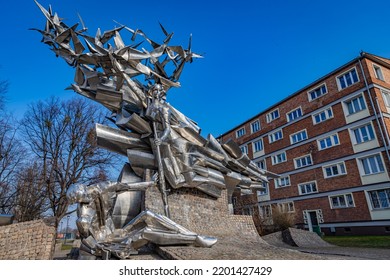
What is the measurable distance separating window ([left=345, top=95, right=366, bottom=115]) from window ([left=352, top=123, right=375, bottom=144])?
1.40 meters

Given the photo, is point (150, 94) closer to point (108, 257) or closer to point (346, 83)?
point (108, 257)

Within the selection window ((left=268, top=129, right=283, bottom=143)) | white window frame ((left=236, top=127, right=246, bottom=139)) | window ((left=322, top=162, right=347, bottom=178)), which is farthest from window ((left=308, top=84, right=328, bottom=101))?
white window frame ((left=236, top=127, right=246, bottom=139))

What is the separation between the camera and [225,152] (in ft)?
33.9

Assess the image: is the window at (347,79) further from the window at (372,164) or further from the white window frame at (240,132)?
→ the white window frame at (240,132)

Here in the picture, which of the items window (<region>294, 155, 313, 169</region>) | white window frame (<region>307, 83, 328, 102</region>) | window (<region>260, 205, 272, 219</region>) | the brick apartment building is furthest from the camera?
window (<region>294, 155, 313, 169</region>)

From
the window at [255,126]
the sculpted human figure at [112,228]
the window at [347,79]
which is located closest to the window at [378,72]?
the window at [347,79]

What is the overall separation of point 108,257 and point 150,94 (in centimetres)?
526

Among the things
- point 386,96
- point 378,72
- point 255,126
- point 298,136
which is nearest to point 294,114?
point 298,136

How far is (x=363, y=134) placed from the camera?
20234 mm

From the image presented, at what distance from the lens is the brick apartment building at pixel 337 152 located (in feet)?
62.4

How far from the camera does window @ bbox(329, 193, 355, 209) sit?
67.0 ft

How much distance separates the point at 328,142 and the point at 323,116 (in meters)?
2.47

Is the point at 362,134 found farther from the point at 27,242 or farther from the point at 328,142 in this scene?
the point at 27,242

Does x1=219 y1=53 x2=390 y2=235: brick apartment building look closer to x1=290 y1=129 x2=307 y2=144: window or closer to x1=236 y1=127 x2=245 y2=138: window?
x1=290 y1=129 x2=307 y2=144: window
